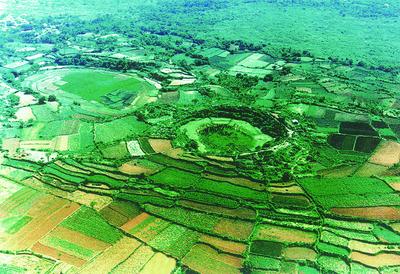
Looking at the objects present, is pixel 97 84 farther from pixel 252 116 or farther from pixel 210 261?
pixel 210 261

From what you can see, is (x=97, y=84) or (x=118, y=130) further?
(x=97, y=84)

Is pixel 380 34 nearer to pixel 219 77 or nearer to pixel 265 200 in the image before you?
pixel 219 77

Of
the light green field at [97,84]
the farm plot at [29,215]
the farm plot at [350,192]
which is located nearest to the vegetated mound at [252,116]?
the farm plot at [350,192]

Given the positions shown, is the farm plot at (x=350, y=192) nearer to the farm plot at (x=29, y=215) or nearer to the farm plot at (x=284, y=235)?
the farm plot at (x=284, y=235)

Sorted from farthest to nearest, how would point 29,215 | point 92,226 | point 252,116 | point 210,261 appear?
point 252,116, point 29,215, point 92,226, point 210,261

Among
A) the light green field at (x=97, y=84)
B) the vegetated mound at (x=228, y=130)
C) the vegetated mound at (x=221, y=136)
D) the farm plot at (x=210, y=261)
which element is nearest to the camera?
the farm plot at (x=210, y=261)

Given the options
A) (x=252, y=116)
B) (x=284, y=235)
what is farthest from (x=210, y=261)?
(x=252, y=116)

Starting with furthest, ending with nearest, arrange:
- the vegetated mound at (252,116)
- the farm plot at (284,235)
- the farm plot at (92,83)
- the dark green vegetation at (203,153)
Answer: the farm plot at (92,83) → the vegetated mound at (252,116) → the farm plot at (284,235) → the dark green vegetation at (203,153)
